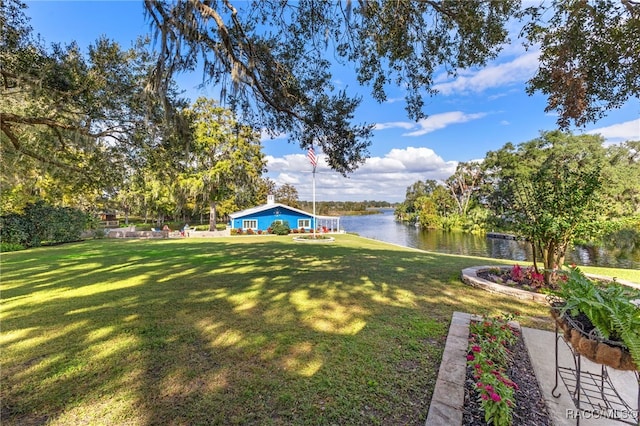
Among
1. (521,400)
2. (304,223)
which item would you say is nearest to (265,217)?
(304,223)

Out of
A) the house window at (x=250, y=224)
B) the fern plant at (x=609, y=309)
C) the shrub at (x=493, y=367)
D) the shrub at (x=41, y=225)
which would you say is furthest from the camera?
the house window at (x=250, y=224)

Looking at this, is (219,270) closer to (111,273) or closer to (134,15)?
(111,273)

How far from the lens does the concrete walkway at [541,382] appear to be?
5.84ft

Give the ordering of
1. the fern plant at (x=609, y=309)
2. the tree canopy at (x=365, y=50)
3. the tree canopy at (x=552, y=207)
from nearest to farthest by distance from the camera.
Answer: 1. the fern plant at (x=609, y=309)
2. the tree canopy at (x=365, y=50)
3. the tree canopy at (x=552, y=207)

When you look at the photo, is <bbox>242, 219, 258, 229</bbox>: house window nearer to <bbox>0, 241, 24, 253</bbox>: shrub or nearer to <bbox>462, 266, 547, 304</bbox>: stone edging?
<bbox>0, 241, 24, 253</bbox>: shrub

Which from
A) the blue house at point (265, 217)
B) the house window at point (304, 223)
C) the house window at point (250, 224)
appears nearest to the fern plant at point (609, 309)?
the blue house at point (265, 217)

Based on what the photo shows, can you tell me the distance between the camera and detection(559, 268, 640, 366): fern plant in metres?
1.27

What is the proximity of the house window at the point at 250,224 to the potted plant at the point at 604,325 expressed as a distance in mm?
24075

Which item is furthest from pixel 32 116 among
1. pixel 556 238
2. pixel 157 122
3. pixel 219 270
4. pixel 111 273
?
pixel 556 238

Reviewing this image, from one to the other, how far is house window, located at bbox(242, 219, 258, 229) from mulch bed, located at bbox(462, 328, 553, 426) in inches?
920

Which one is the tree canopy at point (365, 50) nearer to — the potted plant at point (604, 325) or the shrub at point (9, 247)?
the potted plant at point (604, 325)

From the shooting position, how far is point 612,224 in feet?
13.7

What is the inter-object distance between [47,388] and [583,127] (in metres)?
7.15

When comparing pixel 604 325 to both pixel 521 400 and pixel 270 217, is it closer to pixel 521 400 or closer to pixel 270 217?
pixel 521 400
